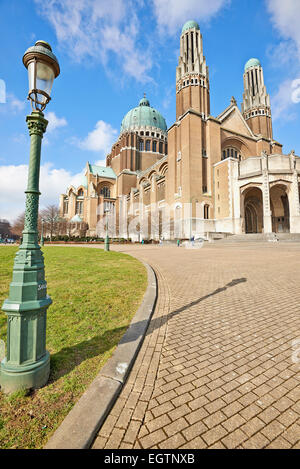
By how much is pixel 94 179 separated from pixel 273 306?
61218mm

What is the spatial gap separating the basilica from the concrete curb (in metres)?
22.3

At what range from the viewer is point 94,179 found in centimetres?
5997

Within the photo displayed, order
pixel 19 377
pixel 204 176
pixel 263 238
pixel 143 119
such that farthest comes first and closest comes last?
pixel 143 119
pixel 204 176
pixel 263 238
pixel 19 377

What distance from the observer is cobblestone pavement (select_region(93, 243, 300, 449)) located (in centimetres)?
161

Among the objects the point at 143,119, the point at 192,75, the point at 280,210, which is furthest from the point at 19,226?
the point at 280,210

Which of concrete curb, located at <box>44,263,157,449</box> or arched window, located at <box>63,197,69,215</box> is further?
arched window, located at <box>63,197,69,215</box>

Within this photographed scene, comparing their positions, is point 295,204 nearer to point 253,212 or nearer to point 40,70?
point 253,212

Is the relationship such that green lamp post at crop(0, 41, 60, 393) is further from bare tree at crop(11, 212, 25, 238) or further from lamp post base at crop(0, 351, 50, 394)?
bare tree at crop(11, 212, 25, 238)

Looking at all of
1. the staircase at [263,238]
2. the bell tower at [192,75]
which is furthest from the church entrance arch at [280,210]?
the bell tower at [192,75]

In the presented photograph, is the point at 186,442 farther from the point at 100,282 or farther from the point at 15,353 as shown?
the point at 100,282

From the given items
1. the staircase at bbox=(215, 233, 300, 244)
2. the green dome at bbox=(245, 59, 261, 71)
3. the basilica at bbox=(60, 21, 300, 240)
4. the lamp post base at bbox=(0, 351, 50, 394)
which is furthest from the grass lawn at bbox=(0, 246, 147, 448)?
the green dome at bbox=(245, 59, 261, 71)

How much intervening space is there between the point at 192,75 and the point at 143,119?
2508cm

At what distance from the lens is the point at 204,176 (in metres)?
35.9
